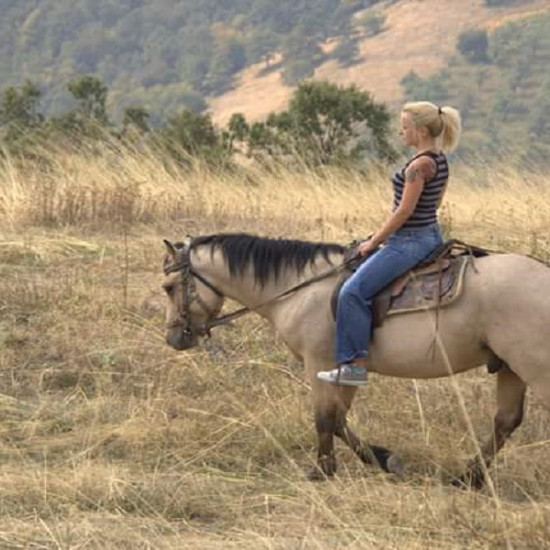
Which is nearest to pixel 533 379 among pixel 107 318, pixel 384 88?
pixel 107 318

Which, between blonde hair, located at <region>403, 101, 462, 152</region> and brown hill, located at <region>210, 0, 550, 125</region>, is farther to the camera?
brown hill, located at <region>210, 0, 550, 125</region>

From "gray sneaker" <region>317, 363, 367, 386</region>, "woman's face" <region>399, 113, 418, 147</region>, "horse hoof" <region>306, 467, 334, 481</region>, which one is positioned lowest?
"horse hoof" <region>306, 467, 334, 481</region>

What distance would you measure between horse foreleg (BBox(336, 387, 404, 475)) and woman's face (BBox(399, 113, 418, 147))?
4.29 feet

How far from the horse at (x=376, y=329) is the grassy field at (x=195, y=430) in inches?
11.7

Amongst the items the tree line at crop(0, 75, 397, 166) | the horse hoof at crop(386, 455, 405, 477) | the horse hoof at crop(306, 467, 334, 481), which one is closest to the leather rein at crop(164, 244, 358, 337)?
the horse hoof at crop(306, 467, 334, 481)

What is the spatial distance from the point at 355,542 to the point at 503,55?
72.8 metres

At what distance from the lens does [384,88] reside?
81.8 m

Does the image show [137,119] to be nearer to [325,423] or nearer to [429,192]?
[325,423]

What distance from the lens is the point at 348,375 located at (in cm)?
545

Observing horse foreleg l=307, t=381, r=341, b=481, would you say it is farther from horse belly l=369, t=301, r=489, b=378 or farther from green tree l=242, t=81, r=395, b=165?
green tree l=242, t=81, r=395, b=165

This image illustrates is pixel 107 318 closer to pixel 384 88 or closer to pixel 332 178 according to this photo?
pixel 332 178

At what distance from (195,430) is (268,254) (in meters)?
1.16

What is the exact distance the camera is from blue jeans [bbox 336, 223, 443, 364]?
5.43 m

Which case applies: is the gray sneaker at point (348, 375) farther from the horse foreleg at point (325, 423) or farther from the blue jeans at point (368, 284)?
the horse foreleg at point (325, 423)
